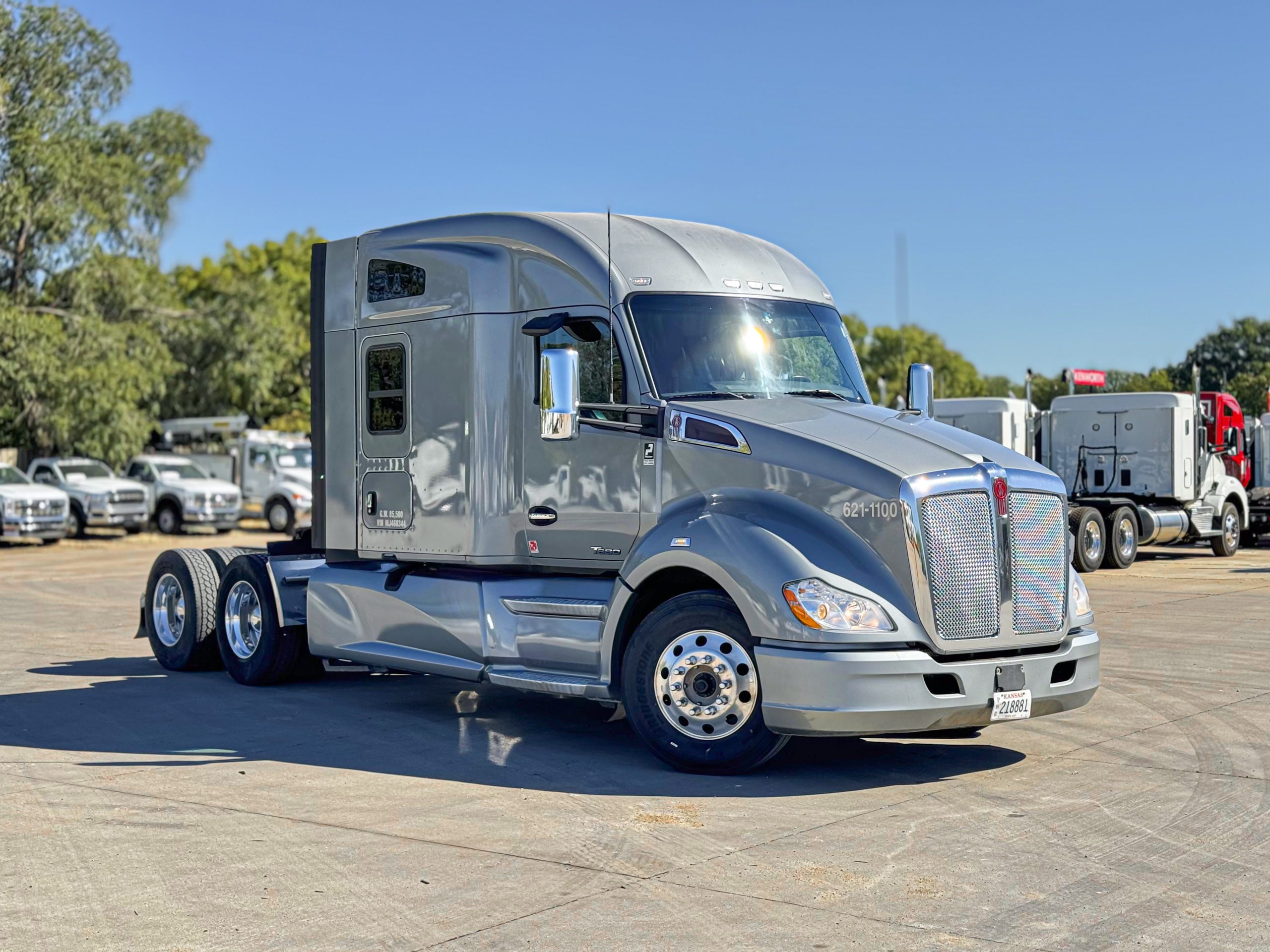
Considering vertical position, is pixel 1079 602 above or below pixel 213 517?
above

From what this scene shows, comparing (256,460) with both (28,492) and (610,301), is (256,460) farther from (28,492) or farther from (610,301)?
(610,301)

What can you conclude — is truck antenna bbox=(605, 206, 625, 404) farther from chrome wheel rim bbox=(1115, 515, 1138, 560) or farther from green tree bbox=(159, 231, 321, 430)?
green tree bbox=(159, 231, 321, 430)

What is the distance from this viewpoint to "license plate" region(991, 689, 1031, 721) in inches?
307

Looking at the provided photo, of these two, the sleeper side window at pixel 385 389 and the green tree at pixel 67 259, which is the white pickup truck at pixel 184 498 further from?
the sleeper side window at pixel 385 389

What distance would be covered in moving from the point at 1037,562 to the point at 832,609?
4.54 feet

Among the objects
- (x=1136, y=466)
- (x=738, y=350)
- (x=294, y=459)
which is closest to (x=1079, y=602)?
(x=738, y=350)

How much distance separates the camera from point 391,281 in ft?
34.1

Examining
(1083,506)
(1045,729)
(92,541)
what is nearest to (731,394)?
(1045,729)

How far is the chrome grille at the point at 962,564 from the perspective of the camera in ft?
25.3

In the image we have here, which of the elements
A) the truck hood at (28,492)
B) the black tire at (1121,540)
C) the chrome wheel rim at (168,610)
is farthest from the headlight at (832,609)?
the truck hood at (28,492)

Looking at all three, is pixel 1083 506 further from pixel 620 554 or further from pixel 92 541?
pixel 92 541

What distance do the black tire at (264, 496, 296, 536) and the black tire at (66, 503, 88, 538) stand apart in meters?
4.44

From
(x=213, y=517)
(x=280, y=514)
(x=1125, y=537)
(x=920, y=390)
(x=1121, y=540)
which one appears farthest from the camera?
(x=280, y=514)

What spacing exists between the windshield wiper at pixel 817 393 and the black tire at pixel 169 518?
1176 inches
